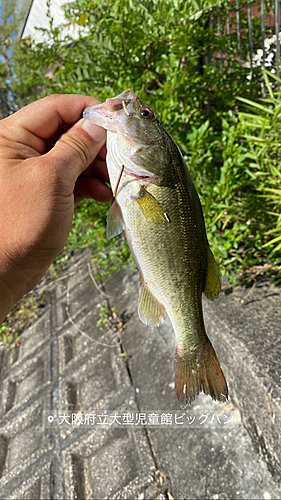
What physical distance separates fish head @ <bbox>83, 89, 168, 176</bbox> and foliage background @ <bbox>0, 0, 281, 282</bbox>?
3.76 feet

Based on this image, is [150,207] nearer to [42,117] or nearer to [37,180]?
[37,180]

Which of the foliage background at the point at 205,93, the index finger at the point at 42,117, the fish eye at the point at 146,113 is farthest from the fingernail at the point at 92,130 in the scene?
the foliage background at the point at 205,93

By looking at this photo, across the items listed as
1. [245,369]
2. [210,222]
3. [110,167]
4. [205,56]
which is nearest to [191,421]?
[245,369]

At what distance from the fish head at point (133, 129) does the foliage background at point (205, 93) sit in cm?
115

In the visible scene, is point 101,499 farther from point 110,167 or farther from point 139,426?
point 110,167

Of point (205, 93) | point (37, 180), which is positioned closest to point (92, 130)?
point (37, 180)

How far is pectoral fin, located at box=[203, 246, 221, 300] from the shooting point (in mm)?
1585

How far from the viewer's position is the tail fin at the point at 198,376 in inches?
58.7

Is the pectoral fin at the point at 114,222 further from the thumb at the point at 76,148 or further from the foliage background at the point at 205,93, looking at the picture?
the foliage background at the point at 205,93

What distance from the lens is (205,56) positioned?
123 inches

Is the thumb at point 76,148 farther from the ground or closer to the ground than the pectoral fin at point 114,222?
farther from the ground

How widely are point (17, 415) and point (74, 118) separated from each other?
3207 mm

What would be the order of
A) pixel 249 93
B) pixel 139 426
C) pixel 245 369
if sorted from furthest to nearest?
pixel 249 93 < pixel 139 426 < pixel 245 369

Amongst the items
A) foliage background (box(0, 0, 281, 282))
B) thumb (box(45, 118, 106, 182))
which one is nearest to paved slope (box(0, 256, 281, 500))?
foliage background (box(0, 0, 281, 282))
